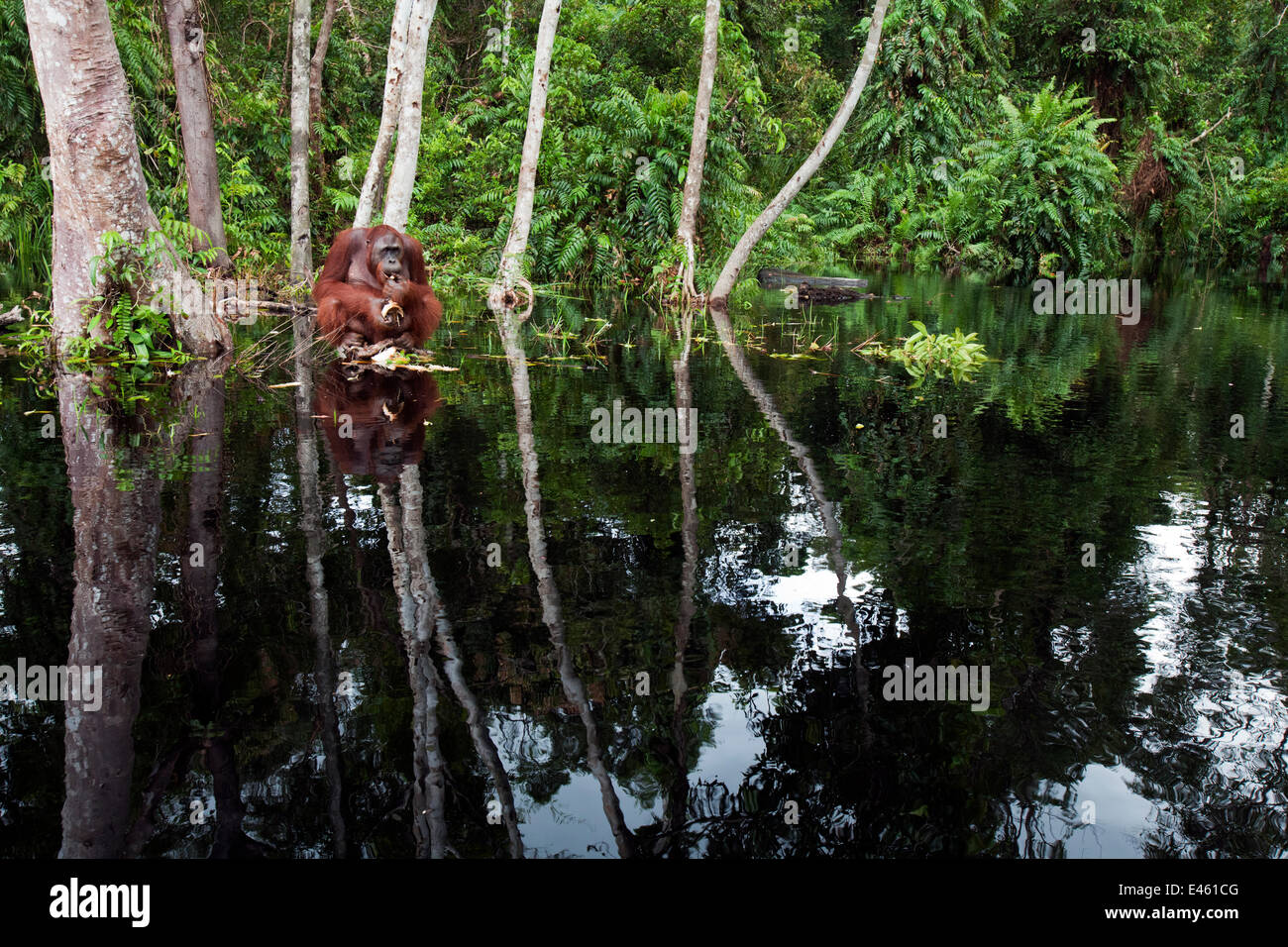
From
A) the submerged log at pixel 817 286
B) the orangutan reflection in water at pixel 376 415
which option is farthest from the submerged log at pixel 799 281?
the orangutan reflection in water at pixel 376 415

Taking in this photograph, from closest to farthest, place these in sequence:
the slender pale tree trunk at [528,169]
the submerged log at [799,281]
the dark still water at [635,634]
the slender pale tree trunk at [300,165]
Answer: the dark still water at [635,634], the slender pale tree trunk at [528,169], the slender pale tree trunk at [300,165], the submerged log at [799,281]

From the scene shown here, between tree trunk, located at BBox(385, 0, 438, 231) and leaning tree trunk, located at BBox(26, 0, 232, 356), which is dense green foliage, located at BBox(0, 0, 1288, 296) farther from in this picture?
tree trunk, located at BBox(385, 0, 438, 231)

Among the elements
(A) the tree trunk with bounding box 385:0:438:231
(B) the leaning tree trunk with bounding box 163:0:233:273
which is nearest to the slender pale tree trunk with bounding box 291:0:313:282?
(B) the leaning tree trunk with bounding box 163:0:233:273

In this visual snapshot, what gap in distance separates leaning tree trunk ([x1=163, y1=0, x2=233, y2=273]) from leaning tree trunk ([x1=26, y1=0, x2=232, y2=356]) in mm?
5169

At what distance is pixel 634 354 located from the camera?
1121 cm

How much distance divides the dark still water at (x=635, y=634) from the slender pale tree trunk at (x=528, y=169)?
8.15 metres

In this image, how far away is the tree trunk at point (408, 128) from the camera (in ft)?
39.3

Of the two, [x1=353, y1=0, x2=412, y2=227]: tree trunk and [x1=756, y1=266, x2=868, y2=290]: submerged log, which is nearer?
[x1=353, y1=0, x2=412, y2=227]: tree trunk

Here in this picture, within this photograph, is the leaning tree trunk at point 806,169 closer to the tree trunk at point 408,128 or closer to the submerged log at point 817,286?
the submerged log at point 817,286

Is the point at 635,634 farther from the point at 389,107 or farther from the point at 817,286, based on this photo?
the point at 817,286

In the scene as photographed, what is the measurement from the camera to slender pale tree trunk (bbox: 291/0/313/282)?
16234mm

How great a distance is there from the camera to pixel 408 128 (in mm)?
12000
